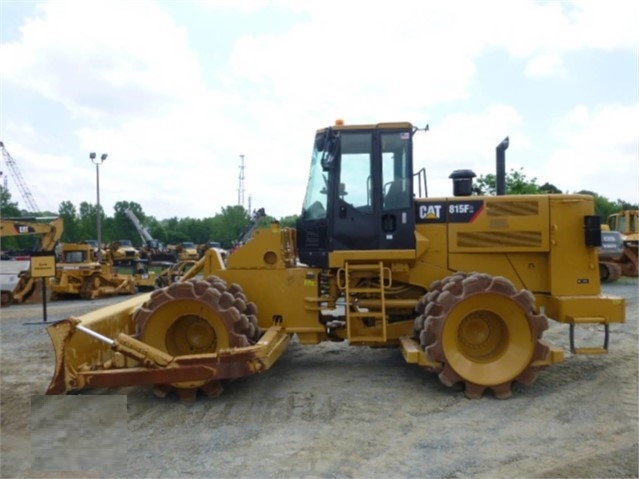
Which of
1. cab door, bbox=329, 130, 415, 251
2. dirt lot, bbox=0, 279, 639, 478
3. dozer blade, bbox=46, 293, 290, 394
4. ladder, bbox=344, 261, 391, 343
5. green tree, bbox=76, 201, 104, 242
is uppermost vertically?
green tree, bbox=76, 201, 104, 242

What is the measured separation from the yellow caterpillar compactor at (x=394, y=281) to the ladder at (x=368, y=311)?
2 cm

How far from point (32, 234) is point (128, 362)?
14564mm

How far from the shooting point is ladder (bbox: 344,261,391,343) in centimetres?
→ 679

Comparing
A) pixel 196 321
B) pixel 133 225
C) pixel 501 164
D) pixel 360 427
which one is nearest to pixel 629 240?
pixel 501 164

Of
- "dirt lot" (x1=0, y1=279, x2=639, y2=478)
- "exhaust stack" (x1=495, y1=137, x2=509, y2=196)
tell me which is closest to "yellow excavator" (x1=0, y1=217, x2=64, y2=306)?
"dirt lot" (x1=0, y1=279, x2=639, y2=478)

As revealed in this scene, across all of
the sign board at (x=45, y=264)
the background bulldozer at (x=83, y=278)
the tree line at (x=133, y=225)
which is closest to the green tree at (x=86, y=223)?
the tree line at (x=133, y=225)

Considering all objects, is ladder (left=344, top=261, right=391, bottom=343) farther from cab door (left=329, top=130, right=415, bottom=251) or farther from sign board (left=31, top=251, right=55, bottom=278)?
sign board (left=31, top=251, right=55, bottom=278)

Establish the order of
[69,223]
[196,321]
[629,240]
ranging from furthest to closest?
1. [69,223]
2. [629,240]
3. [196,321]

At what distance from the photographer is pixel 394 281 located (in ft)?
23.9

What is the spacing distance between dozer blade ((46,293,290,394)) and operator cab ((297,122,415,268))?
5.85ft

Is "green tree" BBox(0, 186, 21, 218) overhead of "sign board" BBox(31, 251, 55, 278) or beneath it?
overhead

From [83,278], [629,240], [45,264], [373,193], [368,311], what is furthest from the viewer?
[629,240]

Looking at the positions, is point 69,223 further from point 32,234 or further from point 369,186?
point 369,186

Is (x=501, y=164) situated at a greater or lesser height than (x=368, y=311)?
greater
